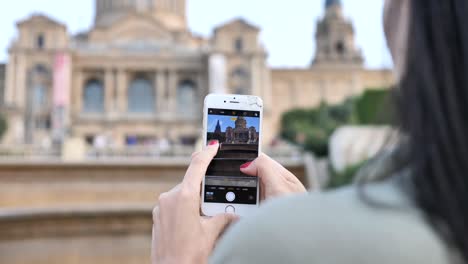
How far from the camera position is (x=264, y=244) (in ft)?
2.50

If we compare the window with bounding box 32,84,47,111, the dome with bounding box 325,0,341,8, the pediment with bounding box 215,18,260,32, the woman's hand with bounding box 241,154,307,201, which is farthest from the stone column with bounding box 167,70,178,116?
the woman's hand with bounding box 241,154,307,201

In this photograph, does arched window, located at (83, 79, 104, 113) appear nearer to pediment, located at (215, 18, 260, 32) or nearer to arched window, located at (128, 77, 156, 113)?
arched window, located at (128, 77, 156, 113)

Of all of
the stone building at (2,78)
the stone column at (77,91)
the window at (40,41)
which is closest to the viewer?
the window at (40,41)

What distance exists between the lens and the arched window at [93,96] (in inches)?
1831

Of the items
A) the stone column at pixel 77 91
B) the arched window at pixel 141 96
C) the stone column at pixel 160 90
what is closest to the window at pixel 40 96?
the stone column at pixel 77 91

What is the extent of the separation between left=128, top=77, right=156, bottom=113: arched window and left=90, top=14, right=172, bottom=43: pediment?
4.58 meters

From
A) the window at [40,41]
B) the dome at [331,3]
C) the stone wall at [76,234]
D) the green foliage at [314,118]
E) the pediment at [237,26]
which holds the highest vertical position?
the dome at [331,3]

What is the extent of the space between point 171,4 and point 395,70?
187 feet

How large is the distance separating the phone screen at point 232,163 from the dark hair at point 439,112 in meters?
0.83

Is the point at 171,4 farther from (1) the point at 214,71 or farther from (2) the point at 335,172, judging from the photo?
(2) the point at 335,172

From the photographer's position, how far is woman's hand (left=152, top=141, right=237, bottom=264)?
1.28 metres

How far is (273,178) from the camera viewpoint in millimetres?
1476

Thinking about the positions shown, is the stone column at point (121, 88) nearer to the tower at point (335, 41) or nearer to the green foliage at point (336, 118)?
the green foliage at point (336, 118)

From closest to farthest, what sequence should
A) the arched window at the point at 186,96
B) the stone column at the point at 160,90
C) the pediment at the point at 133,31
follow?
1. the stone column at the point at 160,90
2. the arched window at the point at 186,96
3. the pediment at the point at 133,31
